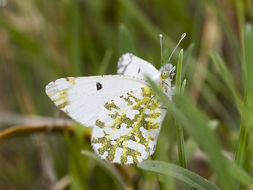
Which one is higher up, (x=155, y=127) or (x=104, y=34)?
(x=104, y=34)

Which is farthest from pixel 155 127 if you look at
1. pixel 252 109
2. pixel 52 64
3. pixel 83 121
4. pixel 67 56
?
pixel 67 56

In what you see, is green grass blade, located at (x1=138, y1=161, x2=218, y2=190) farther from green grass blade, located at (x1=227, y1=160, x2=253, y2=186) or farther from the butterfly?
the butterfly

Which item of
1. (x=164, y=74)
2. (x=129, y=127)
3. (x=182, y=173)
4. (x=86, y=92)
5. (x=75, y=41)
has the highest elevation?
(x=75, y=41)

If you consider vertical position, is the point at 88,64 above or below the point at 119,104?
above

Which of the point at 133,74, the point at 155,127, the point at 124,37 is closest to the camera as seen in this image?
the point at 155,127

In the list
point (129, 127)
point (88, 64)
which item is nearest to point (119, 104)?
point (129, 127)

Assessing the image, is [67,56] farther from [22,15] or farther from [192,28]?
[192,28]

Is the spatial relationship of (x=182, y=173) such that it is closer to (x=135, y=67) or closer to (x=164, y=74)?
(x=164, y=74)

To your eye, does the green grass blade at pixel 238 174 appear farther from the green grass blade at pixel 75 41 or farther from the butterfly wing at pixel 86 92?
the green grass blade at pixel 75 41

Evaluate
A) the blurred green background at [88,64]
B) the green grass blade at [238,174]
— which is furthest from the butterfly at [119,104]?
the green grass blade at [238,174]
